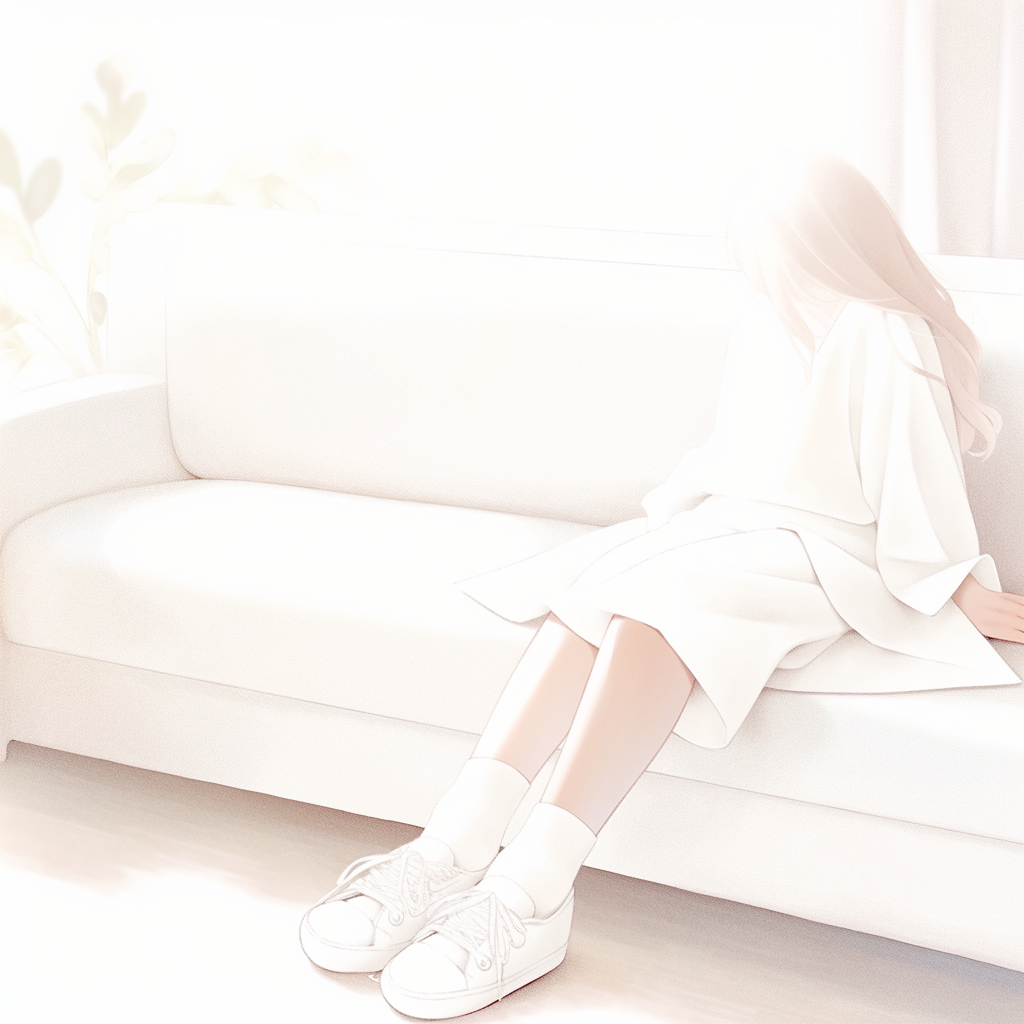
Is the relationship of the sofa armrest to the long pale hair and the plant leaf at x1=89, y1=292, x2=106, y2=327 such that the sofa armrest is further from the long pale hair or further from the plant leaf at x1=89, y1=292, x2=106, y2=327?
the long pale hair

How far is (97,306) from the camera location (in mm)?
2967

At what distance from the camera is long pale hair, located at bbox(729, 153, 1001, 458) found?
146 centimetres

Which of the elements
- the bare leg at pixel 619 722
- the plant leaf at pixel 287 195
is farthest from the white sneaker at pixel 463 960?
the plant leaf at pixel 287 195

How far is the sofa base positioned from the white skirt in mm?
148

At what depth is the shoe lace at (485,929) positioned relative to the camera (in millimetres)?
1226

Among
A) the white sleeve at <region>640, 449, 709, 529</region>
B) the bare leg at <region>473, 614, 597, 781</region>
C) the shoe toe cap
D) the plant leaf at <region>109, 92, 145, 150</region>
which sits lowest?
the shoe toe cap

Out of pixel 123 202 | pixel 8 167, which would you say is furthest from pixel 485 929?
pixel 8 167

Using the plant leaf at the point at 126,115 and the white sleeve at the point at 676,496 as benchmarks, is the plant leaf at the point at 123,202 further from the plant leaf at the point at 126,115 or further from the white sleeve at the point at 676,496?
the white sleeve at the point at 676,496

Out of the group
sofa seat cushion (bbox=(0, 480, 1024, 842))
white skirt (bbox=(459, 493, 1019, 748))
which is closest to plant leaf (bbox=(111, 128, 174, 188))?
sofa seat cushion (bbox=(0, 480, 1024, 842))

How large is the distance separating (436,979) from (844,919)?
473 mm

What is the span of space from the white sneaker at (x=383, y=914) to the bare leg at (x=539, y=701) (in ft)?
0.46

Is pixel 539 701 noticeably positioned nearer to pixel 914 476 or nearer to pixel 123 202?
pixel 914 476

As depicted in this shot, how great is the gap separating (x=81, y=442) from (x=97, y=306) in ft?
3.90

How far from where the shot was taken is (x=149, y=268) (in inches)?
85.5
